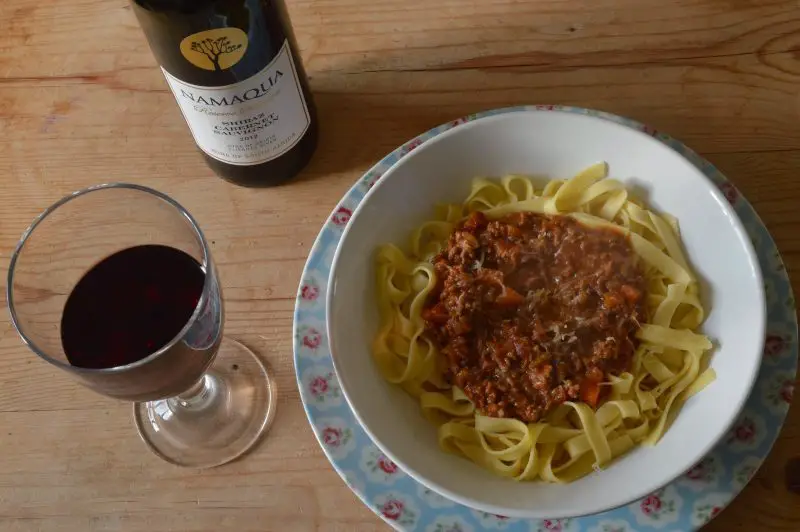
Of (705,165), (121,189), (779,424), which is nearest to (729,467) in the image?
(779,424)

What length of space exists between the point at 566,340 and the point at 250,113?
647 mm

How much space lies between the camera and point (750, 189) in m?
1.51

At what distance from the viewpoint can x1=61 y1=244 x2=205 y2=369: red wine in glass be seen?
4.03 feet

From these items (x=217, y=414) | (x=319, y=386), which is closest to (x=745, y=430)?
(x=319, y=386)

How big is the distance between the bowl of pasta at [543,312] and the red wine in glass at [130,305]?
0.24 meters

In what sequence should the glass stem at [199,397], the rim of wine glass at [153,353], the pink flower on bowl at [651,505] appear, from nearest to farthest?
1. the rim of wine glass at [153,353]
2. the pink flower on bowl at [651,505]
3. the glass stem at [199,397]

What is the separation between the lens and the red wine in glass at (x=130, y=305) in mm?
1229

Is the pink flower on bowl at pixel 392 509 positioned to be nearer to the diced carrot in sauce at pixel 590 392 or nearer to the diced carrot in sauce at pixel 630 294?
the diced carrot in sauce at pixel 590 392

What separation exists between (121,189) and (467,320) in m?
0.59

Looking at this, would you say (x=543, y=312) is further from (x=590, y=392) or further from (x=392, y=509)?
(x=392, y=509)

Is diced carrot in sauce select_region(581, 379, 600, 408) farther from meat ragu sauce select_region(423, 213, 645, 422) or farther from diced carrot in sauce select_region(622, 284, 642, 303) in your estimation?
diced carrot in sauce select_region(622, 284, 642, 303)

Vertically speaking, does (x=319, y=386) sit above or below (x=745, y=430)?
above

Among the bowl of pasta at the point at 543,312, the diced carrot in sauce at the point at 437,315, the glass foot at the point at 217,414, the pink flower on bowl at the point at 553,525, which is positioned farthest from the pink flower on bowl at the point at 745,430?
the glass foot at the point at 217,414

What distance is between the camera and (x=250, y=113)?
1.38 m
